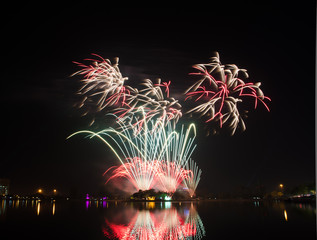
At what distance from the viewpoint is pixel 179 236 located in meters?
10.4

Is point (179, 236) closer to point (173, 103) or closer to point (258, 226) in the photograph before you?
point (258, 226)

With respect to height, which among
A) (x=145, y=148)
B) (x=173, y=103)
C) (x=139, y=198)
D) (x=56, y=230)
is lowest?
(x=139, y=198)

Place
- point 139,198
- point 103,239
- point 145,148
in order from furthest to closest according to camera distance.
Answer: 1. point 139,198
2. point 145,148
3. point 103,239

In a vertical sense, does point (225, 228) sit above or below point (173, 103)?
below

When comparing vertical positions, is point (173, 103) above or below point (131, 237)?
above
